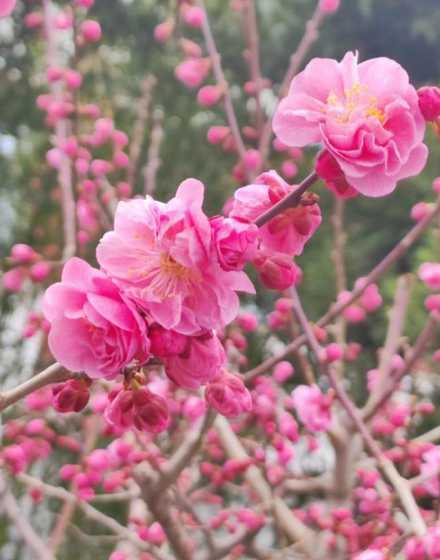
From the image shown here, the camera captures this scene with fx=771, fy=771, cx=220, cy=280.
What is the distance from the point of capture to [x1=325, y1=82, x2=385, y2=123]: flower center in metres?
0.55

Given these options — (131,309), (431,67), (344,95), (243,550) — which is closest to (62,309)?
(131,309)

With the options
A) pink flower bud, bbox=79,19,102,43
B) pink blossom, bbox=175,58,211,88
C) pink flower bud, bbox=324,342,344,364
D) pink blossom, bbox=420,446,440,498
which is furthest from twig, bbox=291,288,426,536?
pink flower bud, bbox=79,19,102,43

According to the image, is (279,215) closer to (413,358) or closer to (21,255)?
(413,358)

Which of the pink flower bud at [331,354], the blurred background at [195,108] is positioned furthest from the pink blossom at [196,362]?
the blurred background at [195,108]

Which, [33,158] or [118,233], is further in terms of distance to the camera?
[33,158]

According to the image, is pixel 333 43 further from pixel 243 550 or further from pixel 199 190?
pixel 199 190

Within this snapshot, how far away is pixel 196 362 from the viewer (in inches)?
21.2

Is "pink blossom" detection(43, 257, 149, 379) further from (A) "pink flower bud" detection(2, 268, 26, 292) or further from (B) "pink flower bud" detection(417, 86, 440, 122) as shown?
(A) "pink flower bud" detection(2, 268, 26, 292)

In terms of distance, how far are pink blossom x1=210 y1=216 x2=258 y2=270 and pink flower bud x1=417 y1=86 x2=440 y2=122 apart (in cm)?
15

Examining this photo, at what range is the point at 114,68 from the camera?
4.72 m

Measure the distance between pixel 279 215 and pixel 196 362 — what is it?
0.12 m

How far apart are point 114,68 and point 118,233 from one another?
14.5ft

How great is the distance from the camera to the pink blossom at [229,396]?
0.60 meters

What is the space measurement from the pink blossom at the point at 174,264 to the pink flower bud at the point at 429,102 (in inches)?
6.6
